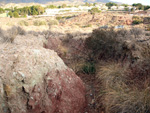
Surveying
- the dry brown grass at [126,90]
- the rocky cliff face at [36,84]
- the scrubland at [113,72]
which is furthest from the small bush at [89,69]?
the rocky cliff face at [36,84]

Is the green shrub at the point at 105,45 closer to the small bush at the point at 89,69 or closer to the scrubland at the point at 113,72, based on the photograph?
the scrubland at the point at 113,72

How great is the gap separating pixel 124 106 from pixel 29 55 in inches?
94.0

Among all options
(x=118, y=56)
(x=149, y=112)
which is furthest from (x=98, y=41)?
(x=149, y=112)

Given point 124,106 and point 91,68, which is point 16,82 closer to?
point 124,106

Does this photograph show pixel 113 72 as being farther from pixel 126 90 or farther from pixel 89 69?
pixel 89 69

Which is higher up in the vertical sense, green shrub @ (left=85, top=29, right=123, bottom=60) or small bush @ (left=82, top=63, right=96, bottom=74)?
green shrub @ (left=85, top=29, right=123, bottom=60)

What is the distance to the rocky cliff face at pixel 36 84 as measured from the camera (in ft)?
9.45

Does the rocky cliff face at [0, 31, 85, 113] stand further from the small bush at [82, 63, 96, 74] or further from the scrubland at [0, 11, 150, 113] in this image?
the small bush at [82, 63, 96, 74]

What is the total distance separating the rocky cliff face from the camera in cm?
288

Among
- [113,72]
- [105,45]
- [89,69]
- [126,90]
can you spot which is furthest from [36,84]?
[105,45]

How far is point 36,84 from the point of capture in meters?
3.10

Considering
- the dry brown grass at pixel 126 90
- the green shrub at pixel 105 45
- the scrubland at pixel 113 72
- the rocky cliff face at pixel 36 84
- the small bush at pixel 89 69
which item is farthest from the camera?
the green shrub at pixel 105 45

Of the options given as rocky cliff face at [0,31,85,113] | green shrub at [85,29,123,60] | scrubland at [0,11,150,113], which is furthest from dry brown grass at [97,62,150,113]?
green shrub at [85,29,123,60]

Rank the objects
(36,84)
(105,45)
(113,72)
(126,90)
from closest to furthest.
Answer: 1. (36,84)
2. (126,90)
3. (113,72)
4. (105,45)
